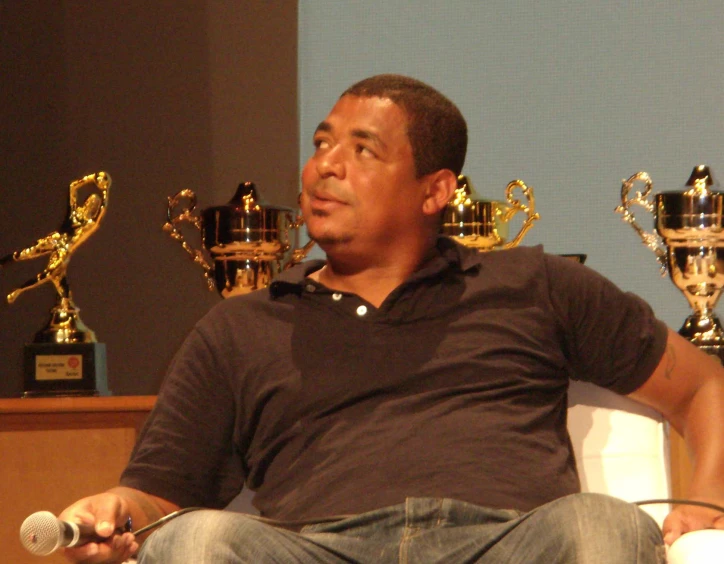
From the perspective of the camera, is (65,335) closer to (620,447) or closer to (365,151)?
(365,151)

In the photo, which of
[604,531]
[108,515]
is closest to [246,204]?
[108,515]

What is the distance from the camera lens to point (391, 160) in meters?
1.54

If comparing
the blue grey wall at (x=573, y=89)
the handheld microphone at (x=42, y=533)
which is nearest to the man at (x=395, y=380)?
the handheld microphone at (x=42, y=533)

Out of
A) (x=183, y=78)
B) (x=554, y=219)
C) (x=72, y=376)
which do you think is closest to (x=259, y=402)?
(x=72, y=376)

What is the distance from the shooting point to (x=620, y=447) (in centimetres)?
150

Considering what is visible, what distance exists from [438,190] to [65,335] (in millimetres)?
864

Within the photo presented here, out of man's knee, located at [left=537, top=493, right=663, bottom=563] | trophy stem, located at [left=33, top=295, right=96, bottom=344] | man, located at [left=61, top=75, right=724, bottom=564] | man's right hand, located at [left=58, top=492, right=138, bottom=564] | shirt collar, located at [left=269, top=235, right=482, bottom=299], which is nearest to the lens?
man's knee, located at [left=537, top=493, right=663, bottom=563]

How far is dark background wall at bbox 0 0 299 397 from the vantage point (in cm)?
264

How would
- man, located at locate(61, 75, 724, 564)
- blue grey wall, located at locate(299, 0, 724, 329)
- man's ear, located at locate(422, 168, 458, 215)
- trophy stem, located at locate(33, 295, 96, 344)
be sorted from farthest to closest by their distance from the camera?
blue grey wall, located at locate(299, 0, 724, 329), trophy stem, located at locate(33, 295, 96, 344), man's ear, located at locate(422, 168, 458, 215), man, located at locate(61, 75, 724, 564)

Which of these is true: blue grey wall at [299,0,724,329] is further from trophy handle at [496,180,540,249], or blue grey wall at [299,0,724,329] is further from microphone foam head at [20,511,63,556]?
microphone foam head at [20,511,63,556]

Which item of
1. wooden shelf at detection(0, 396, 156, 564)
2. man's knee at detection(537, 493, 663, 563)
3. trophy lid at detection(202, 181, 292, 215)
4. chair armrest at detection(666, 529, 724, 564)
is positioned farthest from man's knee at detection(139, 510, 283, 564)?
trophy lid at detection(202, 181, 292, 215)

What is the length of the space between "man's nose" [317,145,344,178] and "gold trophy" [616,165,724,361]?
772 mm

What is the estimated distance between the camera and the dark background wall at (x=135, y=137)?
2.64 m

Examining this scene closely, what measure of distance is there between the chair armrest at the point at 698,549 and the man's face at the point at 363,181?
0.60 m
